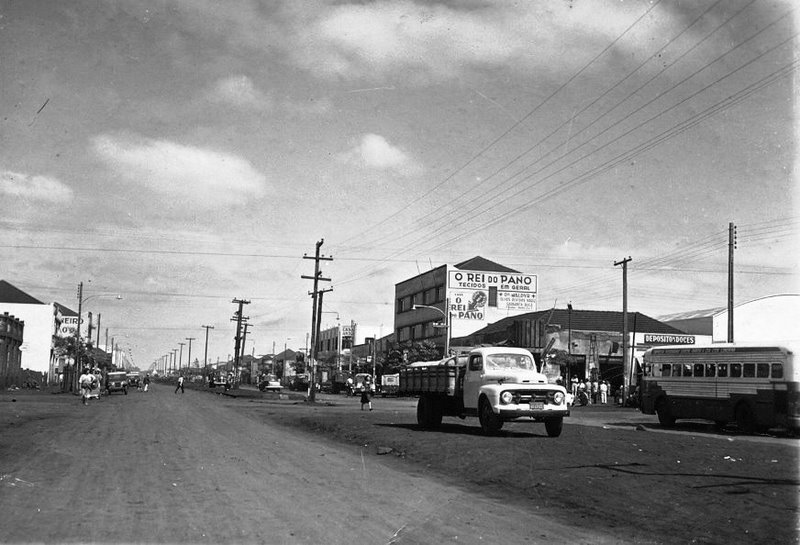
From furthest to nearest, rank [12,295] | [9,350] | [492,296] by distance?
[12,295], [492,296], [9,350]

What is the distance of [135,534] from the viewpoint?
7652 mm

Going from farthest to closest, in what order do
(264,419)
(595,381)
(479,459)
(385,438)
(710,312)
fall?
(710,312)
(595,381)
(264,419)
(385,438)
(479,459)

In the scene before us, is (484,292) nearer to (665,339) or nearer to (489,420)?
(665,339)

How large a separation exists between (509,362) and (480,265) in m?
73.8

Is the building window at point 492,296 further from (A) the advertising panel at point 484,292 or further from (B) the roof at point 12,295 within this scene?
(B) the roof at point 12,295

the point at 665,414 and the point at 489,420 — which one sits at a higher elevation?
the point at 489,420

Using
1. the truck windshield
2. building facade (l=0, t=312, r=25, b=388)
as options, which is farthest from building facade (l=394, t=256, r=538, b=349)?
the truck windshield

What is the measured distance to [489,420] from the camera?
2070 centimetres

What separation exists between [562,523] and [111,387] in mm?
62370

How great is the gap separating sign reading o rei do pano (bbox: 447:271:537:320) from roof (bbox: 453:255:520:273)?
3832 mm

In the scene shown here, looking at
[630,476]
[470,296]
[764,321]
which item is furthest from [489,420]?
[470,296]

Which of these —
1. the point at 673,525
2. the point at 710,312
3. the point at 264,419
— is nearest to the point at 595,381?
the point at 710,312

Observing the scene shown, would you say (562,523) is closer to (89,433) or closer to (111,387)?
(89,433)

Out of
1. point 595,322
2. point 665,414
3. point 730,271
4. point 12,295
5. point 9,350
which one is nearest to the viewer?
point 665,414
